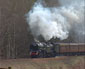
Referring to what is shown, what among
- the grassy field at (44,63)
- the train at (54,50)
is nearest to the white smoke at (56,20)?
the train at (54,50)

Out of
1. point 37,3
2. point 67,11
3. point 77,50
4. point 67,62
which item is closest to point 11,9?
point 37,3

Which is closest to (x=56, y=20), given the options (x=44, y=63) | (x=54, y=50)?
(x=54, y=50)

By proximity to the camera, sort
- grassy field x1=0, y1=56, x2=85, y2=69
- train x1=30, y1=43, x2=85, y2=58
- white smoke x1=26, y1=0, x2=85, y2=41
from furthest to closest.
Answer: white smoke x1=26, y1=0, x2=85, y2=41 → train x1=30, y1=43, x2=85, y2=58 → grassy field x1=0, y1=56, x2=85, y2=69

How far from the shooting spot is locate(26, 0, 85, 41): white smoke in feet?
140

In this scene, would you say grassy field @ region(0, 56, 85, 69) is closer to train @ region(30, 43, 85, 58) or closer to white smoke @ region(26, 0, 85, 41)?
train @ region(30, 43, 85, 58)

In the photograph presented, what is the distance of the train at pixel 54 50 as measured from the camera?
40.9m

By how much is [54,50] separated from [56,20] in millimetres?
4872

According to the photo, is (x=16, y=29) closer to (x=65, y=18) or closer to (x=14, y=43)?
(x=14, y=43)

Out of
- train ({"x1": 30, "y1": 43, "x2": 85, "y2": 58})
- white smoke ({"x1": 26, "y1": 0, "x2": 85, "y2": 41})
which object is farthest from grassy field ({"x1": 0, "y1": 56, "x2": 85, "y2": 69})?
white smoke ({"x1": 26, "y1": 0, "x2": 85, "y2": 41})

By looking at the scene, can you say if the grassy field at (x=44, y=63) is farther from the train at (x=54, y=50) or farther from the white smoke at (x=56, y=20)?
the white smoke at (x=56, y=20)

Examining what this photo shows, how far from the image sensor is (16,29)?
51.7m

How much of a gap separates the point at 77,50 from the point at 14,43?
10478 millimetres

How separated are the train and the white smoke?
1.52 meters

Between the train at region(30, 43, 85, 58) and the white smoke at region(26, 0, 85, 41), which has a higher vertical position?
the white smoke at region(26, 0, 85, 41)
